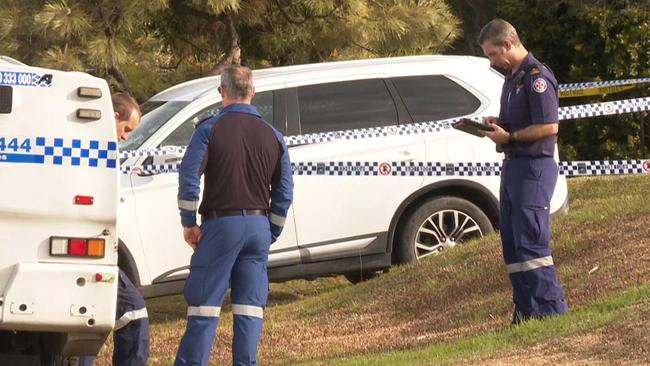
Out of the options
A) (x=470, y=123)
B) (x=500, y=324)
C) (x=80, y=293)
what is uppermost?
(x=470, y=123)

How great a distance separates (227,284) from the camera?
24.2 feet

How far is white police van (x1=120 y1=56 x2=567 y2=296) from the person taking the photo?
1082 centimetres

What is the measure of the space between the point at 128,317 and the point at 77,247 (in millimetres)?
880

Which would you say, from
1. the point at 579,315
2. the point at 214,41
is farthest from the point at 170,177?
the point at 214,41

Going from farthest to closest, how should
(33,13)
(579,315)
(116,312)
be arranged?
1. (33,13)
2. (579,315)
3. (116,312)

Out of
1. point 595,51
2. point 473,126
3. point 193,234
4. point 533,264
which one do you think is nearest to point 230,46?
point 473,126

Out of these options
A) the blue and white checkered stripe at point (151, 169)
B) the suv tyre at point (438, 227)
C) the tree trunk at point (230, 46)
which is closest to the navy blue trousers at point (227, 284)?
the blue and white checkered stripe at point (151, 169)

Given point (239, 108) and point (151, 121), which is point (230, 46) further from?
point (239, 108)

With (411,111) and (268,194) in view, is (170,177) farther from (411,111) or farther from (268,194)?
(268,194)

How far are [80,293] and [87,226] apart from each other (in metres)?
0.32

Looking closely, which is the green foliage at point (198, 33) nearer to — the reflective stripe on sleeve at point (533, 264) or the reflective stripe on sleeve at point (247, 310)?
the reflective stripe on sleeve at point (533, 264)

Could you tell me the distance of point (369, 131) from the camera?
11.1 metres

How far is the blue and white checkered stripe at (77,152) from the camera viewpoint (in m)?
6.69

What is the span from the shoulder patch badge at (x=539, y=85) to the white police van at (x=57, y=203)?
2582mm
